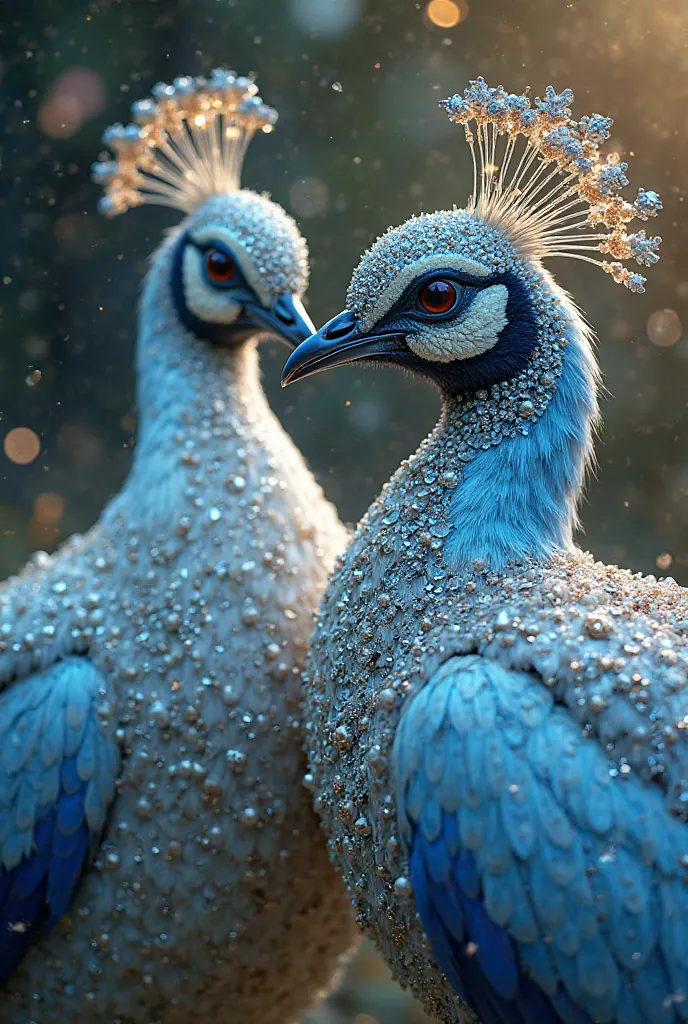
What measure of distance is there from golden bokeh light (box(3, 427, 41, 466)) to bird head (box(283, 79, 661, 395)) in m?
1.47

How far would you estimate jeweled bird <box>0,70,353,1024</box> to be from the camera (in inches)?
45.7

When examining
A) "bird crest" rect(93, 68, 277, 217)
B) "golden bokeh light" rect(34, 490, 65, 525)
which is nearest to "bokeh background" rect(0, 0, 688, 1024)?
"golden bokeh light" rect(34, 490, 65, 525)

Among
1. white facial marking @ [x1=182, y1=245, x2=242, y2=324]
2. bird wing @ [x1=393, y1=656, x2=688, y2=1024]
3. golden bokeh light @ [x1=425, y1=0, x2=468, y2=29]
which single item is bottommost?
bird wing @ [x1=393, y1=656, x2=688, y2=1024]

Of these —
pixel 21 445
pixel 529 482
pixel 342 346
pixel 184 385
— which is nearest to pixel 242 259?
pixel 184 385

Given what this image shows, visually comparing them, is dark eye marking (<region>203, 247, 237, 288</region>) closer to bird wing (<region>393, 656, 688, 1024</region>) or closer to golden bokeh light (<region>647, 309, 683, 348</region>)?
bird wing (<region>393, 656, 688, 1024</region>)

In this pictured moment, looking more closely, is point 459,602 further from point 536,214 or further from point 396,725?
point 536,214

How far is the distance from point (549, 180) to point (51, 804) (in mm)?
902

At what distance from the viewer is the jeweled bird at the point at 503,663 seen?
0.82m

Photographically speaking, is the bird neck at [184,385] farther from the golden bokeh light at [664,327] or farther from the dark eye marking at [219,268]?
the golden bokeh light at [664,327]

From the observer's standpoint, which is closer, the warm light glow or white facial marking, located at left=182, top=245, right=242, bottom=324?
white facial marking, located at left=182, top=245, right=242, bottom=324

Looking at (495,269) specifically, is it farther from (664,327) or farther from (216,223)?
(664,327)

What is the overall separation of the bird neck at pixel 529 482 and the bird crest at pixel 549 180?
98mm

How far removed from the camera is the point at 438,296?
1013 millimetres

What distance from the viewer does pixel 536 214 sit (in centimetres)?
106
